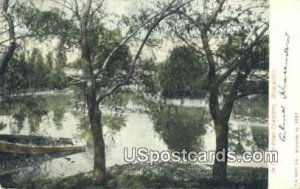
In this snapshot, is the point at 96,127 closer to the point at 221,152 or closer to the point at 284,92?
the point at 221,152

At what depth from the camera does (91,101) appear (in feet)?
7.01

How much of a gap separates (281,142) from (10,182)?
1.25 meters

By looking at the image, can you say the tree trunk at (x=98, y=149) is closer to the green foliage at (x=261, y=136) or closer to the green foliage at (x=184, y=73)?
the green foliage at (x=184, y=73)

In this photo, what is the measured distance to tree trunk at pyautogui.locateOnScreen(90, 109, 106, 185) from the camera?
2129 millimetres

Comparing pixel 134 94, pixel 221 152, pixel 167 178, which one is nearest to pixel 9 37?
pixel 134 94

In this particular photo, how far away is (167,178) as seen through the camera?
2.12 meters

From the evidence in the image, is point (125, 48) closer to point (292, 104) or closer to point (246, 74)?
point (246, 74)

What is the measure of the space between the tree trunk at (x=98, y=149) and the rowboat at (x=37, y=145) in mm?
72

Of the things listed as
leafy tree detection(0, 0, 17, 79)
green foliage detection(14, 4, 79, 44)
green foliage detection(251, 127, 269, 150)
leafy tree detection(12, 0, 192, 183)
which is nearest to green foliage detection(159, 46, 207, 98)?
leafy tree detection(12, 0, 192, 183)

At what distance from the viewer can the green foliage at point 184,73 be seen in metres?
2.07

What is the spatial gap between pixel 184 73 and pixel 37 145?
2.51 ft

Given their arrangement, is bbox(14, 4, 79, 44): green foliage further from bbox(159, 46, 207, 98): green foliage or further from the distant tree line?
bbox(159, 46, 207, 98): green foliage

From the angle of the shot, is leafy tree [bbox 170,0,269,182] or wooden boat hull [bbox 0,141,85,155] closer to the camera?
leafy tree [bbox 170,0,269,182]

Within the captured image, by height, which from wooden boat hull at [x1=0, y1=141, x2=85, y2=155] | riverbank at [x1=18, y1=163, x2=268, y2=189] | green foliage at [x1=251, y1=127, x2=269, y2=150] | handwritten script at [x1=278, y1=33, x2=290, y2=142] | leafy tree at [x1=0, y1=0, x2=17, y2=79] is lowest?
riverbank at [x1=18, y1=163, x2=268, y2=189]
